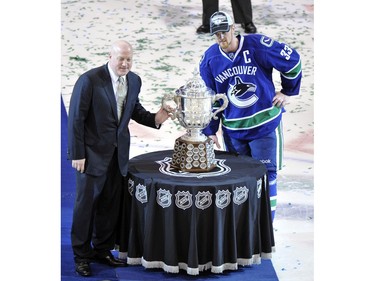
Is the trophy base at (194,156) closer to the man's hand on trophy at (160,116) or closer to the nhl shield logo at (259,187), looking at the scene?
the man's hand on trophy at (160,116)

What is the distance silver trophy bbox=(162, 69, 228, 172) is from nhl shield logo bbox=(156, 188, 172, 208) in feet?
1.02

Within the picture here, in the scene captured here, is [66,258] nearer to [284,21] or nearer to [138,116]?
[138,116]

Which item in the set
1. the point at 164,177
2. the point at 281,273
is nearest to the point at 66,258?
the point at 164,177

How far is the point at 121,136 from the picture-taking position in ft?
20.5

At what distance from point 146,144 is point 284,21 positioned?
174 cm

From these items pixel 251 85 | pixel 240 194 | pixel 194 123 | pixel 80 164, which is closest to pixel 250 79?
pixel 251 85

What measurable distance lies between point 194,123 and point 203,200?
58 cm

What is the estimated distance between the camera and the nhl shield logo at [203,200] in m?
6.09

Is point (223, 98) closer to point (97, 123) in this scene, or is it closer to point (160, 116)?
point (160, 116)

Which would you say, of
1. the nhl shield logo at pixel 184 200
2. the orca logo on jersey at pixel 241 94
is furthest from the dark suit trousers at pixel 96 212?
the orca logo on jersey at pixel 241 94

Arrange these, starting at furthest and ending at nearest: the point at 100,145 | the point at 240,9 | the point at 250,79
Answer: the point at 240,9 → the point at 250,79 → the point at 100,145

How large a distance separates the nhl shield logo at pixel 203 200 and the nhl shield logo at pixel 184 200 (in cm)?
4

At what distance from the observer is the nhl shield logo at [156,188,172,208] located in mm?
6117

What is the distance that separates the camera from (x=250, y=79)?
6.71 m
